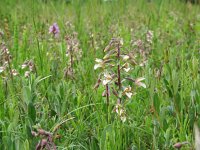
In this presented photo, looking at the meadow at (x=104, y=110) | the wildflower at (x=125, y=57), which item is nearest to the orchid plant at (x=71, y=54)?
the meadow at (x=104, y=110)

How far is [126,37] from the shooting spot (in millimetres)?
4102

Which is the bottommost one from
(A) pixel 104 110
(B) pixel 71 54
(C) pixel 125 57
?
(A) pixel 104 110

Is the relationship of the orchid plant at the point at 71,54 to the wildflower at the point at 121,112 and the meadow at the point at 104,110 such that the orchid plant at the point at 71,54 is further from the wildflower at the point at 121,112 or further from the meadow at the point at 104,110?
the wildflower at the point at 121,112

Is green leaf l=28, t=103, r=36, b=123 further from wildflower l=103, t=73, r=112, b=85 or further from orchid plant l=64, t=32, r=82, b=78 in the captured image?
orchid plant l=64, t=32, r=82, b=78

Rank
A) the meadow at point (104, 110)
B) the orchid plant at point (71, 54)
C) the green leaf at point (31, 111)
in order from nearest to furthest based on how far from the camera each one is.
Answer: the meadow at point (104, 110) → the green leaf at point (31, 111) → the orchid plant at point (71, 54)

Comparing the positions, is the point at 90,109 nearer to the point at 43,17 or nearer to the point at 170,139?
the point at 170,139

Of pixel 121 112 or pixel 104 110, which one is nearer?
pixel 121 112

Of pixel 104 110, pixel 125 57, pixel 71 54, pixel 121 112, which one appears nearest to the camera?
pixel 121 112

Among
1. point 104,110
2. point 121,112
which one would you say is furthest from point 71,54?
point 121,112

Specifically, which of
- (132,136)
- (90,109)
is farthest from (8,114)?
(132,136)

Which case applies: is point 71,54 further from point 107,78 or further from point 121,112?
point 121,112

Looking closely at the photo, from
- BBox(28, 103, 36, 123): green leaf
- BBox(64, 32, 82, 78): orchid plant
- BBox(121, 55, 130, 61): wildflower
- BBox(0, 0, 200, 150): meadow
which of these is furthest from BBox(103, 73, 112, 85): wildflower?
BBox(64, 32, 82, 78): orchid plant

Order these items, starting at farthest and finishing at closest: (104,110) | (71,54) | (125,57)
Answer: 1. (71,54)
2. (104,110)
3. (125,57)

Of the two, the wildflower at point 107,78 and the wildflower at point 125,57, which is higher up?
the wildflower at point 125,57
